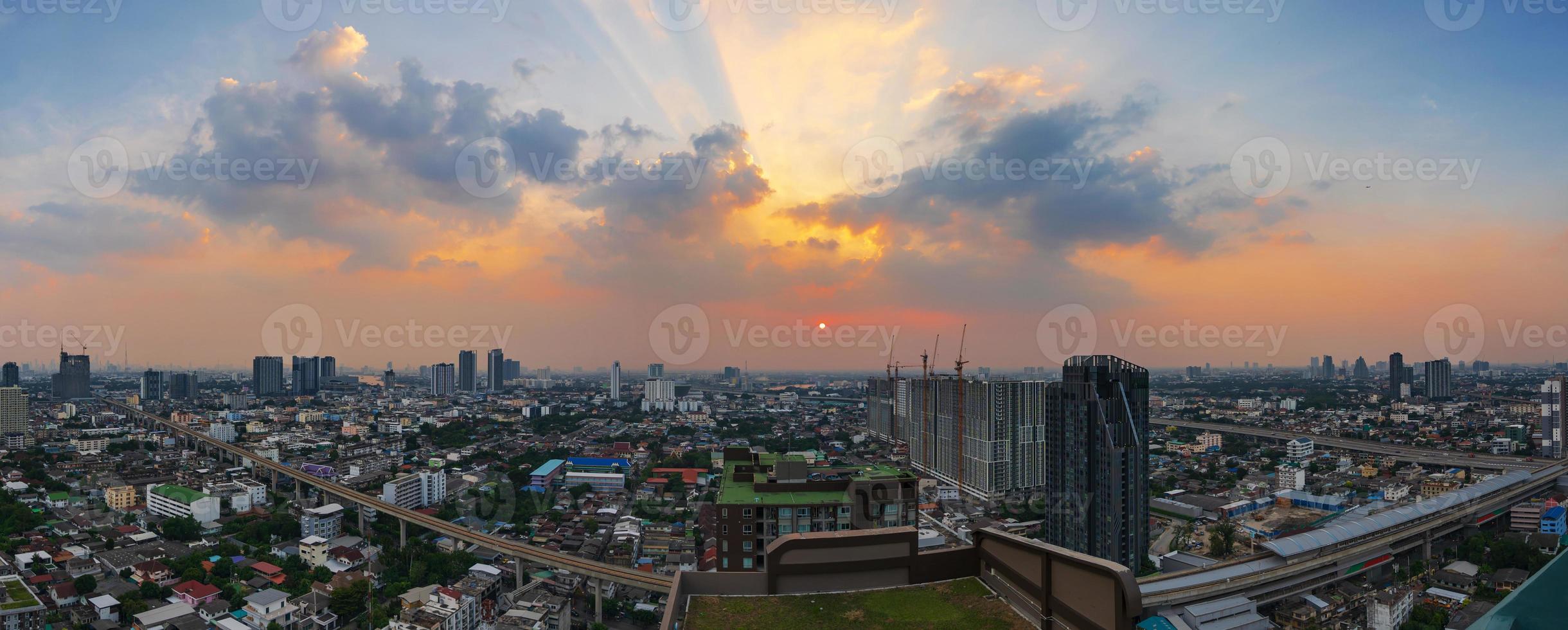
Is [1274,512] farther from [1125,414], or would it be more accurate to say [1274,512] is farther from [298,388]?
[298,388]

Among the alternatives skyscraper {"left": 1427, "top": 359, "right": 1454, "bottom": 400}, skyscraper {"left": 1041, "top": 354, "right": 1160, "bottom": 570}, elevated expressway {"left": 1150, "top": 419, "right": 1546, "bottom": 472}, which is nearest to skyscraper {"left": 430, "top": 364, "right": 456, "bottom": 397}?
elevated expressway {"left": 1150, "top": 419, "right": 1546, "bottom": 472}

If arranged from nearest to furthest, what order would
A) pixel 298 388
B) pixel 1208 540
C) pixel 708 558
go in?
pixel 708 558, pixel 1208 540, pixel 298 388

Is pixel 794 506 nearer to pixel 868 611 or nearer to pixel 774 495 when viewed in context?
pixel 774 495

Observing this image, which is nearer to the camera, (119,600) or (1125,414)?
(119,600)

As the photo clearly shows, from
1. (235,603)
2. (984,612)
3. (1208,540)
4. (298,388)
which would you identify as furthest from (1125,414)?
(298,388)

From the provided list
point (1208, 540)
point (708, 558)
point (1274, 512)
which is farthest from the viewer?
point (1274, 512)

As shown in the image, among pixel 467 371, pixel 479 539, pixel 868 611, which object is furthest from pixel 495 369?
pixel 868 611

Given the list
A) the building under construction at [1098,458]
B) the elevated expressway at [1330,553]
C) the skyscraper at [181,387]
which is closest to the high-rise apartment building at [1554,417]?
the elevated expressway at [1330,553]

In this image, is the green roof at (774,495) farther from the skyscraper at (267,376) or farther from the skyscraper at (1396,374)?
the skyscraper at (267,376)

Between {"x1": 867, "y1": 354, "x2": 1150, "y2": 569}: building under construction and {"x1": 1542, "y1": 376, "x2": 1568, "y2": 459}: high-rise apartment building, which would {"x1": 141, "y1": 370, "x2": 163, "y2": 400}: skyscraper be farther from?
{"x1": 1542, "y1": 376, "x2": 1568, "y2": 459}: high-rise apartment building
